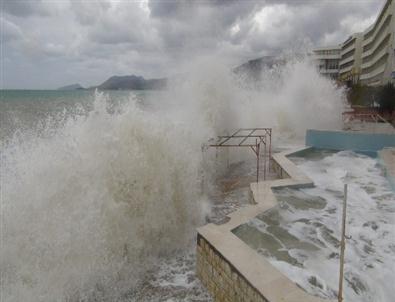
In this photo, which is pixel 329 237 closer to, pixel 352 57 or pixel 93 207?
pixel 93 207

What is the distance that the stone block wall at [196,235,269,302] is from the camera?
143 inches

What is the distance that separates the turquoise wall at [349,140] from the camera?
1174 centimetres

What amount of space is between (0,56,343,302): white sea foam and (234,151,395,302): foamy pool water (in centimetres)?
177

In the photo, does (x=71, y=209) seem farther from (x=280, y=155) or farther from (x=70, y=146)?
(x=280, y=155)

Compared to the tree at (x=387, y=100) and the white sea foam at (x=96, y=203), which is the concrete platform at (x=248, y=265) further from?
the tree at (x=387, y=100)

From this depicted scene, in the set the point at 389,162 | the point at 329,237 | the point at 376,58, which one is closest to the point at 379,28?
the point at 376,58

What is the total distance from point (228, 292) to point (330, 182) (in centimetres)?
522

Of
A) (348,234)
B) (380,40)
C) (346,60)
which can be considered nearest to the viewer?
(348,234)

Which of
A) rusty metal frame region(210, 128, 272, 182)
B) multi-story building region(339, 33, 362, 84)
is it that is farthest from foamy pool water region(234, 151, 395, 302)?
multi-story building region(339, 33, 362, 84)

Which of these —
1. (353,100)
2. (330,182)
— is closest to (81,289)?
(330,182)

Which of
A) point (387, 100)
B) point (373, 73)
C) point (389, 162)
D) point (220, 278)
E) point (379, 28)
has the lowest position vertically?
point (220, 278)

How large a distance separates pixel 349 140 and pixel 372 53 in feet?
112

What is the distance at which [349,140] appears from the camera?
1225cm

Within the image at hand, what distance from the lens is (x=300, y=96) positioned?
19.2 metres
